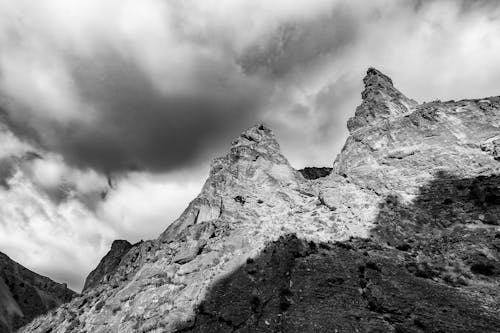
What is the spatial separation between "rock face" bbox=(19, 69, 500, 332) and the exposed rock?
4164cm

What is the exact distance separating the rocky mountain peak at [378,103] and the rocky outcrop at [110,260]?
110m

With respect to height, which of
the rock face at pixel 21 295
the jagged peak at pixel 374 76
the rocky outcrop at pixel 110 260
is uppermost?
the jagged peak at pixel 374 76

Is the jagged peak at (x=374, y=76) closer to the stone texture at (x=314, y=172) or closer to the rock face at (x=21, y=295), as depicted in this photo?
the stone texture at (x=314, y=172)

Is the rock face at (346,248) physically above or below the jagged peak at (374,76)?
below

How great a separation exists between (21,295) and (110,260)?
108 feet

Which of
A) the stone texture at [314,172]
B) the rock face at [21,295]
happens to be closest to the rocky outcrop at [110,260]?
the rock face at [21,295]

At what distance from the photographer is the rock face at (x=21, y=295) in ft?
320

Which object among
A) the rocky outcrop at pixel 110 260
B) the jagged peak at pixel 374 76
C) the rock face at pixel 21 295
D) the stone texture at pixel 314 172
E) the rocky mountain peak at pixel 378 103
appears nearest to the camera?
the rocky mountain peak at pixel 378 103

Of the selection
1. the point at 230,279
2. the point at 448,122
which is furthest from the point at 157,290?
the point at 448,122

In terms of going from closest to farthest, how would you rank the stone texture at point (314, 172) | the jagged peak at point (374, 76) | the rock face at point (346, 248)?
the rock face at point (346, 248) < the jagged peak at point (374, 76) < the stone texture at point (314, 172)

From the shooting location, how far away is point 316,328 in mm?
27312

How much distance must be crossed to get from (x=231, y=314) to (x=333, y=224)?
18.9m

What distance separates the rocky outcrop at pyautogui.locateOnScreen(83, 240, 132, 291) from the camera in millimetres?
134875

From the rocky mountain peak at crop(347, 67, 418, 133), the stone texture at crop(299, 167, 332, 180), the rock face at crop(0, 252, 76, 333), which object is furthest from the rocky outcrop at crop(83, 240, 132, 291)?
the rocky mountain peak at crop(347, 67, 418, 133)
